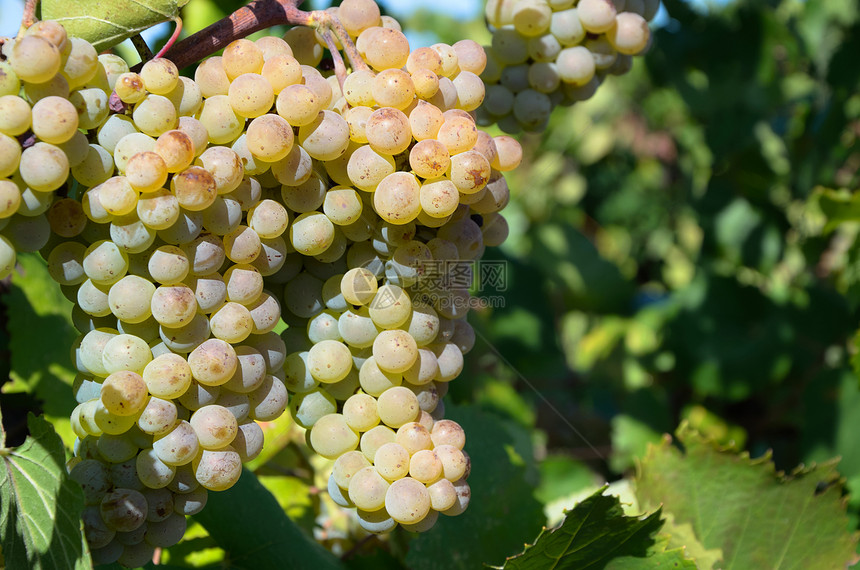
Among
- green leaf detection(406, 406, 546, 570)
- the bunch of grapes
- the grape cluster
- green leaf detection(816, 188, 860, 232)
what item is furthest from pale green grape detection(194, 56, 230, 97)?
green leaf detection(816, 188, 860, 232)

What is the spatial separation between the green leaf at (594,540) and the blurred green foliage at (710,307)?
0.76 ft

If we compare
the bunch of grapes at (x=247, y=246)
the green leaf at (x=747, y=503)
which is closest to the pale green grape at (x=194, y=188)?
the bunch of grapes at (x=247, y=246)

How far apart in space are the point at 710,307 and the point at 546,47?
1.04 metres

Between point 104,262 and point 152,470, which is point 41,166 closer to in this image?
point 104,262

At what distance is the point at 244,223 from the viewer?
0.49 meters

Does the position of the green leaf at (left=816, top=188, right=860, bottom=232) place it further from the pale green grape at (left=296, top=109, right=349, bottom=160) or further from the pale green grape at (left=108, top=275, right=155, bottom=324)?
the pale green grape at (left=108, top=275, right=155, bottom=324)

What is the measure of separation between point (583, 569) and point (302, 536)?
0.28 meters

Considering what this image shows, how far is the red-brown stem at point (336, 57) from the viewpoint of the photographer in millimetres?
512

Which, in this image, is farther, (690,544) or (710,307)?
(710,307)

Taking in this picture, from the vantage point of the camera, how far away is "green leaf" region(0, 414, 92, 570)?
422 mm

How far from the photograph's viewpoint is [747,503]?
0.75 meters

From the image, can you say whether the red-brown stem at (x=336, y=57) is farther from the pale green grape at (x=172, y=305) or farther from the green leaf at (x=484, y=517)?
the green leaf at (x=484, y=517)

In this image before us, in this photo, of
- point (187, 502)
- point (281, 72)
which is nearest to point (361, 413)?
point (187, 502)

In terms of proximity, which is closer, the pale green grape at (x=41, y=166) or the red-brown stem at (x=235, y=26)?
the pale green grape at (x=41, y=166)
